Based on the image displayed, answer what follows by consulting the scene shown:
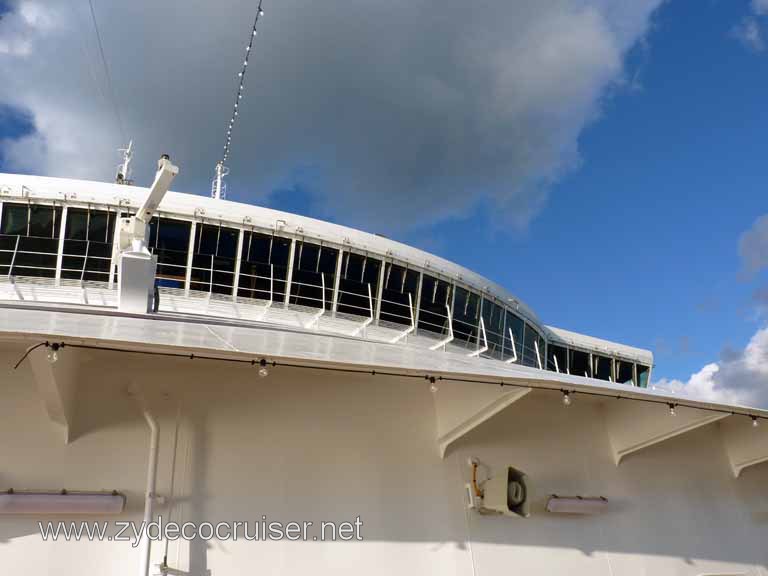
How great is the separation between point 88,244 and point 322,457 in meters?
6.81

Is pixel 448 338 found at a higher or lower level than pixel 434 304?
lower

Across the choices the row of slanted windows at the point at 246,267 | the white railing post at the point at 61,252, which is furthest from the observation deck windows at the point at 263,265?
the white railing post at the point at 61,252

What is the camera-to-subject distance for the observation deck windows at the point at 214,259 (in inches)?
417

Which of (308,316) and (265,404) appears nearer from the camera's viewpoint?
(265,404)

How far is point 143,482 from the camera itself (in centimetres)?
529

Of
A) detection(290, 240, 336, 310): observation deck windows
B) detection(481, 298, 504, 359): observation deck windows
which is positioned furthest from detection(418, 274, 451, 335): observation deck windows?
detection(290, 240, 336, 310): observation deck windows

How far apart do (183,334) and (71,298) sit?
17.8 ft

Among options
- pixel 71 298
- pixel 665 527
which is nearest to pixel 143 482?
pixel 71 298

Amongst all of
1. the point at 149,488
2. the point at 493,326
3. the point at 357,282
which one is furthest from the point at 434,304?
the point at 149,488

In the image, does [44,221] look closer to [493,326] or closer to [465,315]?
[465,315]

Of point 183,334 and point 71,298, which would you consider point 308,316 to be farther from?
point 183,334

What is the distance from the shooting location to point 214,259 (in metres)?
10.8

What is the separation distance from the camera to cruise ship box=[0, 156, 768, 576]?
5.04 m

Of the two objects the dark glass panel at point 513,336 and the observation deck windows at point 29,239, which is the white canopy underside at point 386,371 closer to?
the observation deck windows at point 29,239
